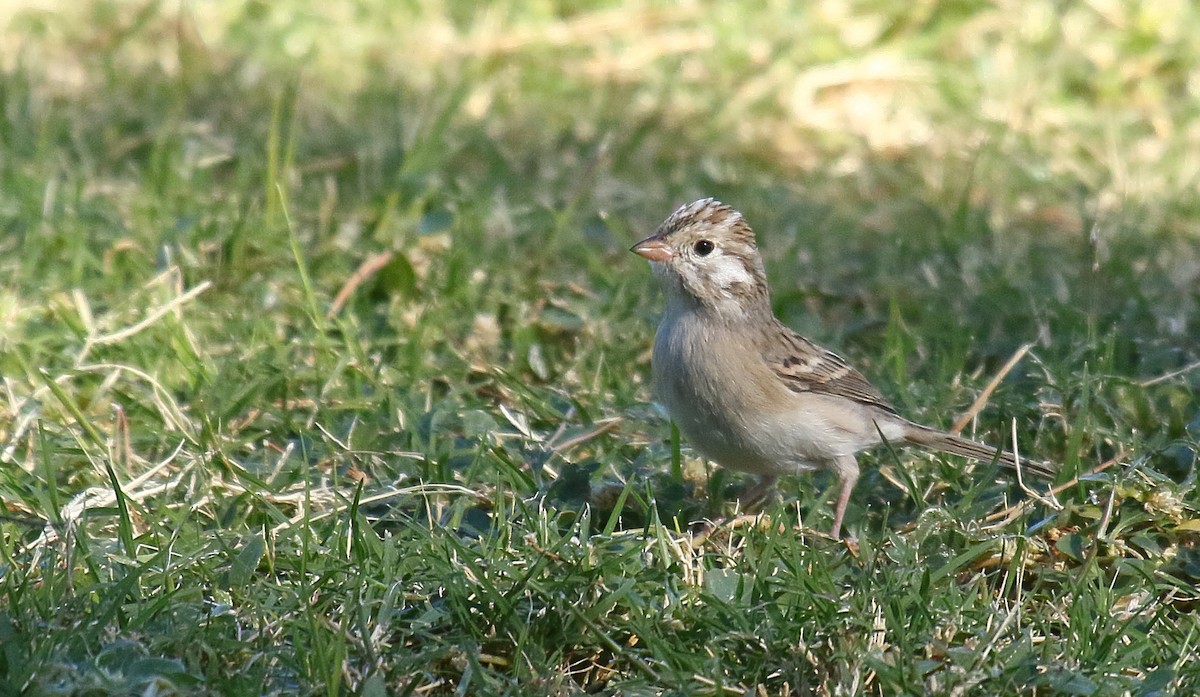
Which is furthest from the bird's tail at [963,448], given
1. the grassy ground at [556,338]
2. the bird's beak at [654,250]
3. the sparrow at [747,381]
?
the bird's beak at [654,250]

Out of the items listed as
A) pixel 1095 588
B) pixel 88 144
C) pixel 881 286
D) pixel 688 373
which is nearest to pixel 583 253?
pixel 881 286

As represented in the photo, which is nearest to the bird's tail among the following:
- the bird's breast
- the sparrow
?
the sparrow

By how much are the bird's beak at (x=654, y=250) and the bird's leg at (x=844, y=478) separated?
0.83m

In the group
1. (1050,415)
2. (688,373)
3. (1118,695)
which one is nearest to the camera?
(1118,695)

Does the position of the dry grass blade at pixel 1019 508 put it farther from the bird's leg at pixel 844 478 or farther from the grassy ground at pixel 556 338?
the bird's leg at pixel 844 478

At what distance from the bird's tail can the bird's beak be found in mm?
922

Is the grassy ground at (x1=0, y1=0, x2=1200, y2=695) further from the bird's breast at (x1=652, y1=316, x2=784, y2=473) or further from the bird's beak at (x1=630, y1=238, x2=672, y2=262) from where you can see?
the bird's beak at (x1=630, y1=238, x2=672, y2=262)

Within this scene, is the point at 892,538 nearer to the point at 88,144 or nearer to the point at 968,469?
the point at 968,469

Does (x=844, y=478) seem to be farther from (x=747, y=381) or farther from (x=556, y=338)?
(x=556, y=338)

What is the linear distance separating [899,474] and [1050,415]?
585 millimetres

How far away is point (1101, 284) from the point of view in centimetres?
606

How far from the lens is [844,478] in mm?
4523

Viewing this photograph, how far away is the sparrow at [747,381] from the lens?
442cm

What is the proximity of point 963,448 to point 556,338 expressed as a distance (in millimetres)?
1784
